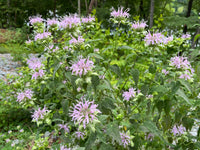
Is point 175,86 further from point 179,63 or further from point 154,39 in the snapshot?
point 154,39

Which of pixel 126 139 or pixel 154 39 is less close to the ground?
pixel 154 39

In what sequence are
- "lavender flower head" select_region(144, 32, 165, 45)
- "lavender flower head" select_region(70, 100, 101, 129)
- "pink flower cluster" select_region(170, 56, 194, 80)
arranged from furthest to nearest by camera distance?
"lavender flower head" select_region(144, 32, 165, 45) → "pink flower cluster" select_region(170, 56, 194, 80) → "lavender flower head" select_region(70, 100, 101, 129)

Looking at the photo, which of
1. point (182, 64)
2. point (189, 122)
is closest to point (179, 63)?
point (182, 64)

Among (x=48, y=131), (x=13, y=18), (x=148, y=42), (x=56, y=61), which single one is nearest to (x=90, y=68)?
(x=56, y=61)

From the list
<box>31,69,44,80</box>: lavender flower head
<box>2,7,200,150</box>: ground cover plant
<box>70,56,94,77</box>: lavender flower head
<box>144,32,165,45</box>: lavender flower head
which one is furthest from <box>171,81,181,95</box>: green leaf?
<box>31,69,44,80</box>: lavender flower head

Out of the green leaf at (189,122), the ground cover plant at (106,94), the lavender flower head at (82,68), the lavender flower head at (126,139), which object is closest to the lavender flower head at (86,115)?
the ground cover plant at (106,94)

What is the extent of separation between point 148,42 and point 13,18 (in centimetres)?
889

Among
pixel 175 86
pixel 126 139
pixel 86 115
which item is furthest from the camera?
pixel 126 139

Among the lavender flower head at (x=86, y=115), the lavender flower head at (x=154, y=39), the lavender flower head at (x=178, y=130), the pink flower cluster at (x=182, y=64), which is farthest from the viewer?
the lavender flower head at (x=178, y=130)

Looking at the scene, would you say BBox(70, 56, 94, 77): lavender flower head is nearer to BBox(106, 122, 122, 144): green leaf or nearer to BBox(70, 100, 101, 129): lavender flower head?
BBox(70, 100, 101, 129): lavender flower head

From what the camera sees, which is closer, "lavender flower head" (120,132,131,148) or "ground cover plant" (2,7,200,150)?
"ground cover plant" (2,7,200,150)

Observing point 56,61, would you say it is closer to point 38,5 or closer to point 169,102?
point 169,102

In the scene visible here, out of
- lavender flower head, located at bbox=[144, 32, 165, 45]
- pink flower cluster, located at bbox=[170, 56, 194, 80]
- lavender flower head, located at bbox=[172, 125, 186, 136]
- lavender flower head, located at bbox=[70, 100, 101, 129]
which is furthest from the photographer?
lavender flower head, located at bbox=[172, 125, 186, 136]

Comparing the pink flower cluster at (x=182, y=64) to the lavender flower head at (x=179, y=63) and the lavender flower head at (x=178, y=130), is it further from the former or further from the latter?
the lavender flower head at (x=178, y=130)
